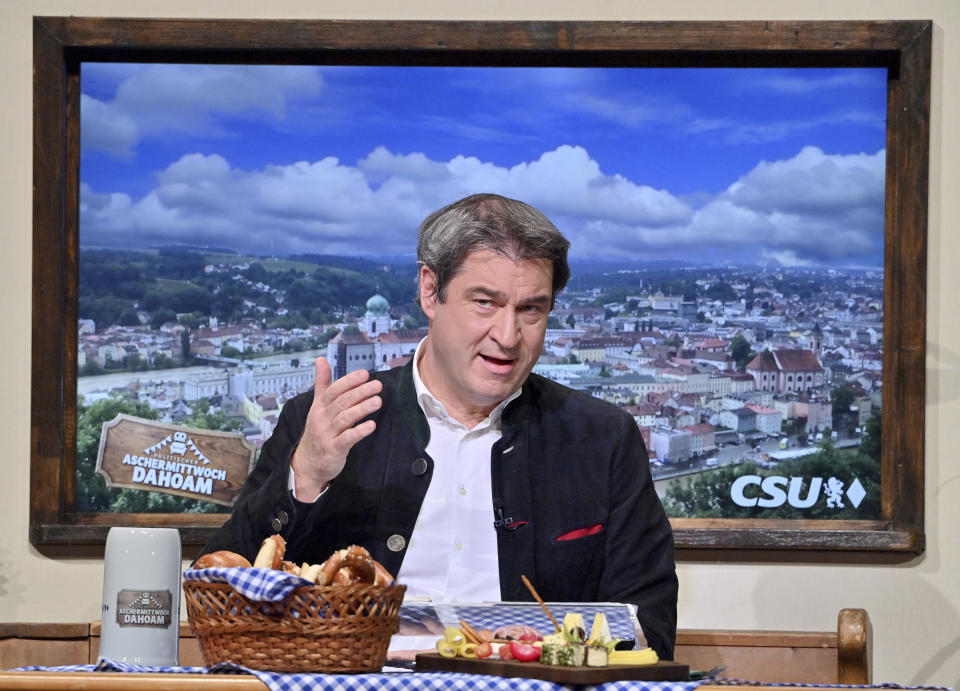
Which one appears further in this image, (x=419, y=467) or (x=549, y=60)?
(x=549, y=60)

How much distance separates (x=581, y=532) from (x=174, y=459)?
1391 mm

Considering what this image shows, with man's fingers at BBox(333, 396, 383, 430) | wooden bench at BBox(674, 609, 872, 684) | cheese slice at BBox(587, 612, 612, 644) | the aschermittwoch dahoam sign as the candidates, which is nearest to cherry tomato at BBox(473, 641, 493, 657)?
cheese slice at BBox(587, 612, 612, 644)

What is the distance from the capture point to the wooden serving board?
129 centimetres

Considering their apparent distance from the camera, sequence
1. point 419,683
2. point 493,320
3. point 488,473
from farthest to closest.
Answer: point 488,473 → point 493,320 → point 419,683

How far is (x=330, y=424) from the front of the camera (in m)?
1.74

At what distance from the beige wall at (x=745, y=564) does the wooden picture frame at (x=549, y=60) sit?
0.15 feet

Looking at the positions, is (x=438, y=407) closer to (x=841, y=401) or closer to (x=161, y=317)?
(x=161, y=317)

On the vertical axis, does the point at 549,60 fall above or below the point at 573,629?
above

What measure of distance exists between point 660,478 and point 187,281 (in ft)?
4.48

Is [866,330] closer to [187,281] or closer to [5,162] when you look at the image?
[187,281]

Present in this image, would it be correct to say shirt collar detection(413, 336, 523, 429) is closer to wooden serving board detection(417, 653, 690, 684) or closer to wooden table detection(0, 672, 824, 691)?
wooden serving board detection(417, 653, 690, 684)

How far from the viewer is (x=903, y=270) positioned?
3.08m

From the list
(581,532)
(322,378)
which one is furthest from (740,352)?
(322,378)

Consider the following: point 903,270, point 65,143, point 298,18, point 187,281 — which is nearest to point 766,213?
point 903,270
